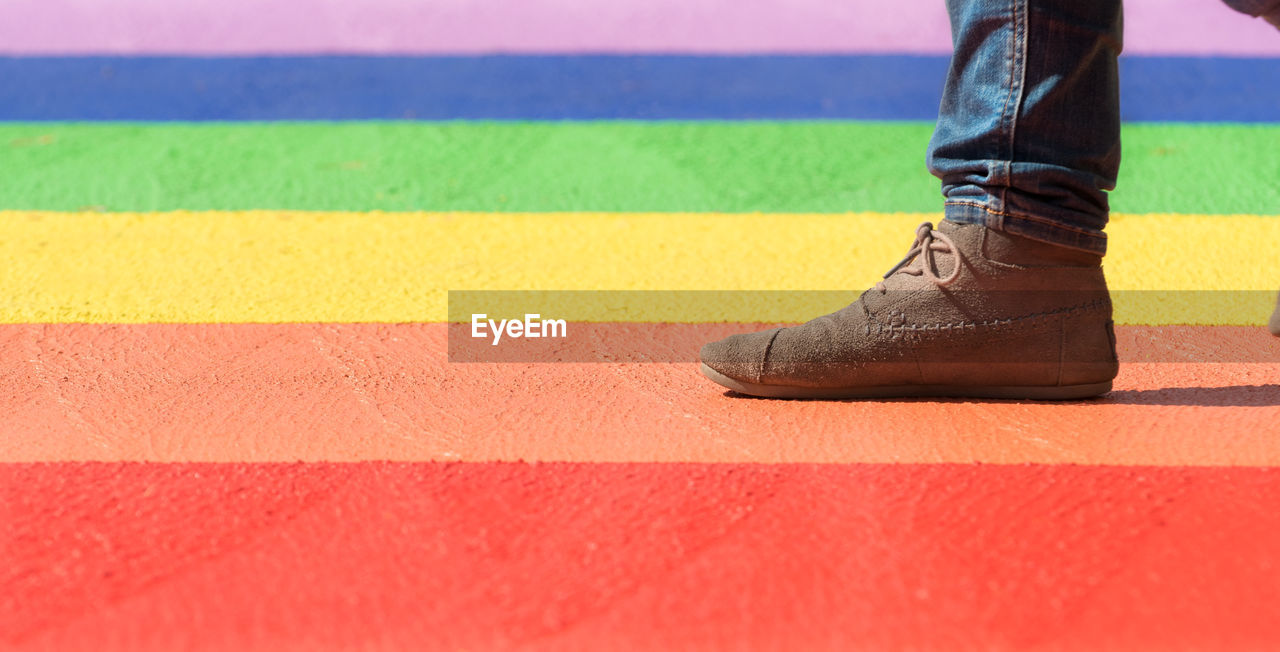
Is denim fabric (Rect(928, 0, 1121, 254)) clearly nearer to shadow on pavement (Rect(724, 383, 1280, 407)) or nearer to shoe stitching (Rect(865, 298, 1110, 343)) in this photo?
shoe stitching (Rect(865, 298, 1110, 343))

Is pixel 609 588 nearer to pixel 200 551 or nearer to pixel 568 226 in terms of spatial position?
pixel 200 551

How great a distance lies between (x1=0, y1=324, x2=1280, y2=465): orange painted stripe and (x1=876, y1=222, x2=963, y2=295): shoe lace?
7.0 inches

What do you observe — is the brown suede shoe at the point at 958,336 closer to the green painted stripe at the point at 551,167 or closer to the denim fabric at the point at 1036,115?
the denim fabric at the point at 1036,115

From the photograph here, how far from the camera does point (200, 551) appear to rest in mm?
1140

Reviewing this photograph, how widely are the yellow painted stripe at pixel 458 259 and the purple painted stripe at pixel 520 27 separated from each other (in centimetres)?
204

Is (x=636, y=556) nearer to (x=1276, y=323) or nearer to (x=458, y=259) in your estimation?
(x=1276, y=323)

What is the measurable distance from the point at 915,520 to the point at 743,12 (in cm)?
385

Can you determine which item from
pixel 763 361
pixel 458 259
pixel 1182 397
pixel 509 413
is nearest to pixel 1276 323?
pixel 1182 397

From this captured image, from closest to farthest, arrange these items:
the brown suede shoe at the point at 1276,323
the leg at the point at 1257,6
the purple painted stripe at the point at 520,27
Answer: the leg at the point at 1257,6
the brown suede shoe at the point at 1276,323
the purple painted stripe at the point at 520,27

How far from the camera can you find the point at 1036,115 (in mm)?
1465

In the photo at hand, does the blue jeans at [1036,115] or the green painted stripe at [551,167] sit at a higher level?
the green painted stripe at [551,167]

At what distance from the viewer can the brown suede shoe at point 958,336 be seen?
155 cm

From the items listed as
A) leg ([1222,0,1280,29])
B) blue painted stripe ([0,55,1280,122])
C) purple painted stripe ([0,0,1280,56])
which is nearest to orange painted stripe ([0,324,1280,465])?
leg ([1222,0,1280,29])

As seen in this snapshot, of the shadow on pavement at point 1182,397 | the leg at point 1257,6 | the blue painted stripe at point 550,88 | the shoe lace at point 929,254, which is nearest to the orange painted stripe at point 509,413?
the shadow on pavement at point 1182,397
